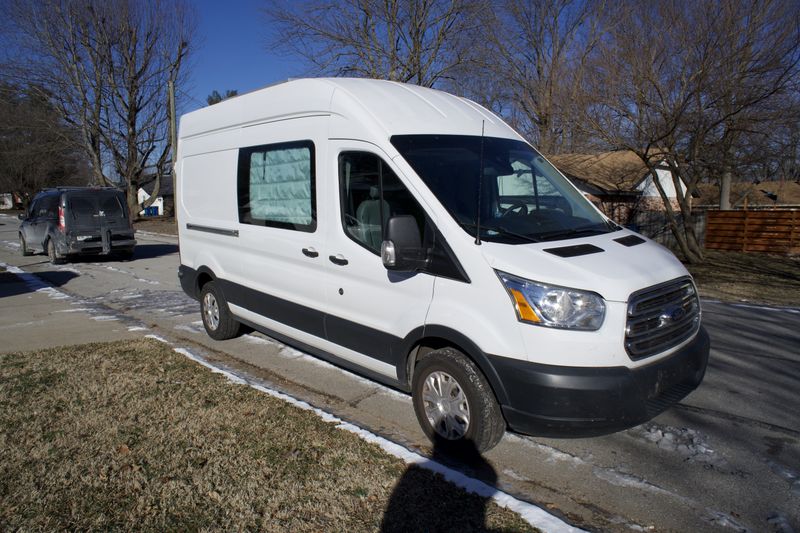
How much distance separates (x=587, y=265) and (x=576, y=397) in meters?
0.81

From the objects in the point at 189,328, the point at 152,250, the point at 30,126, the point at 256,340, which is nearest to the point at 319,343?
the point at 256,340

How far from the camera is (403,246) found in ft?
12.3

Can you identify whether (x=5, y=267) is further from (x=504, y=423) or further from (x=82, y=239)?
(x=504, y=423)

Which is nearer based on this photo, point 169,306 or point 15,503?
point 15,503

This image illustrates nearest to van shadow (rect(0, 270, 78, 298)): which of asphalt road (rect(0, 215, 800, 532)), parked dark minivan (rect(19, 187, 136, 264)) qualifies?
parked dark minivan (rect(19, 187, 136, 264))

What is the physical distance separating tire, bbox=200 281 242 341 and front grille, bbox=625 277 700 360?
4.58 metres

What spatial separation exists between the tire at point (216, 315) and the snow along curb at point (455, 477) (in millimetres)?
1726

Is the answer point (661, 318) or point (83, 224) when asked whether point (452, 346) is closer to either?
point (661, 318)

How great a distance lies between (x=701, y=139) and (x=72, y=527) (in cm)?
1472

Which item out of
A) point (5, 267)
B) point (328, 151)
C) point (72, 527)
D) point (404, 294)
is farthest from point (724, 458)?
point (5, 267)

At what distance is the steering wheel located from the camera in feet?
13.7

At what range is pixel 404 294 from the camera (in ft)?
13.3

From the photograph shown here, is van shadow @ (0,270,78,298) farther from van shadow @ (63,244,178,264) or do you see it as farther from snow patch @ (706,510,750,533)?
snow patch @ (706,510,750,533)

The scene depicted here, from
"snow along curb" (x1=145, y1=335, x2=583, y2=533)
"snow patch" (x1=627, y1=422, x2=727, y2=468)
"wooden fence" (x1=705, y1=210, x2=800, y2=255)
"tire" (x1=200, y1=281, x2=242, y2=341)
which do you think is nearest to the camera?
"snow along curb" (x1=145, y1=335, x2=583, y2=533)
